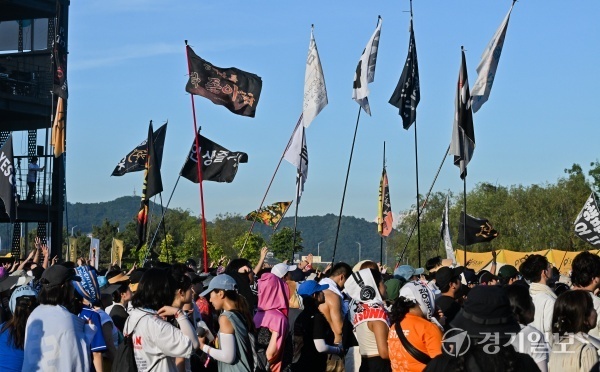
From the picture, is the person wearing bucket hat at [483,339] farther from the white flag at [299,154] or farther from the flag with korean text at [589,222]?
the flag with korean text at [589,222]

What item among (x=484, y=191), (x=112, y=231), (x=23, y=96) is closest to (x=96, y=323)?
(x=23, y=96)

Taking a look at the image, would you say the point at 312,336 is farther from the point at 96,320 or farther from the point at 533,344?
the point at 533,344

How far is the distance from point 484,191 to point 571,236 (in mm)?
19234

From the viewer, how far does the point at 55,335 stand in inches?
306

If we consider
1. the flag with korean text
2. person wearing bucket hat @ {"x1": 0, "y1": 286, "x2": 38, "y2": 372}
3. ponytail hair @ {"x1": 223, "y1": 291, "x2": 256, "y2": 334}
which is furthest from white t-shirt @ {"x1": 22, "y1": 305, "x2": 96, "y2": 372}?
the flag with korean text

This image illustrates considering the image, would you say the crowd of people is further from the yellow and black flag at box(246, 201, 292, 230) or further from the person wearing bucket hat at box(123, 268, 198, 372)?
the yellow and black flag at box(246, 201, 292, 230)

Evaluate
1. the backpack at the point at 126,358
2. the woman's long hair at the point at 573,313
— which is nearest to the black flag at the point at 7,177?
the backpack at the point at 126,358

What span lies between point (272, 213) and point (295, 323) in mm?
11609

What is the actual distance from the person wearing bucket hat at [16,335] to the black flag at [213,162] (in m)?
11.9

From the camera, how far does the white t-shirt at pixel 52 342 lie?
25.5ft

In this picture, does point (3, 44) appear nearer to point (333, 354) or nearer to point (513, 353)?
point (333, 354)

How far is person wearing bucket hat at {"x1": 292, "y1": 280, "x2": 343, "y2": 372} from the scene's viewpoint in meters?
10.6

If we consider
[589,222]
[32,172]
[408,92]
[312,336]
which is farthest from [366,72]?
[312,336]

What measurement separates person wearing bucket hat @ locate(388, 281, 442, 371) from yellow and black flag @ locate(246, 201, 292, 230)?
13613 mm
